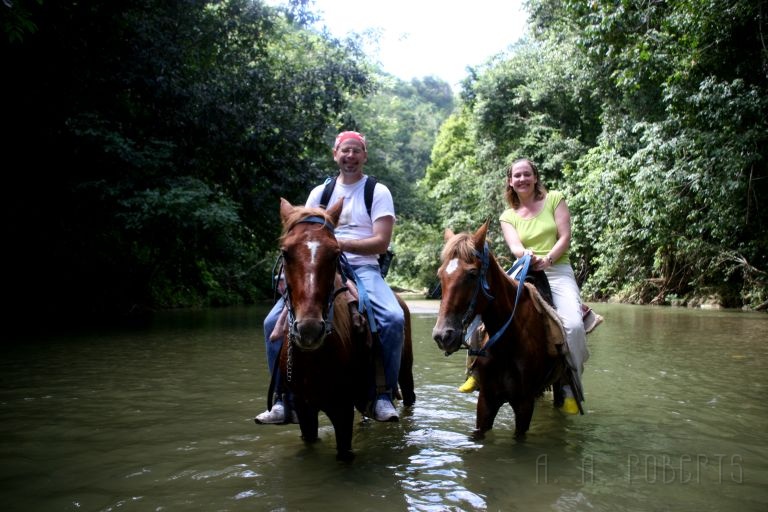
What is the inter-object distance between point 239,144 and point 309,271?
56.2ft

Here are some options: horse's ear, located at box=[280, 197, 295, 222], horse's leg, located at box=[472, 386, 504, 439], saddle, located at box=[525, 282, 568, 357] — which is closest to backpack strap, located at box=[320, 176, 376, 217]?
horse's ear, located at box=[280, 197, 295, 222]

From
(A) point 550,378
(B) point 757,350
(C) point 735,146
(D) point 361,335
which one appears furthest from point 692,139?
(D) point 361,335

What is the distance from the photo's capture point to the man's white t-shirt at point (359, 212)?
16.8 feet

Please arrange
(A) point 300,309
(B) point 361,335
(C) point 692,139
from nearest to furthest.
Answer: (A) point 300,309
(B) point 361,335
(C) point 692,139

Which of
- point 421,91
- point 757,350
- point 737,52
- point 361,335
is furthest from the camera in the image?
point 421,91

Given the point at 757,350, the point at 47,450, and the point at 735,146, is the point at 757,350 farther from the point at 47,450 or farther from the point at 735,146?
the point at 47,450

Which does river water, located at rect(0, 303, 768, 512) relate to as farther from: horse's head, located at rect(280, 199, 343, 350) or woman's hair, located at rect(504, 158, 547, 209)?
woman's hair, located at rect(504, 158, 547, 209)

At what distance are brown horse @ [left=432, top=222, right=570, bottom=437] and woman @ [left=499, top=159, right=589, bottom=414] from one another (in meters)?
0.38

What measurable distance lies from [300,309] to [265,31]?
22.0 m

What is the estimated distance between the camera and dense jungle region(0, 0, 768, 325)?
15.1 metres

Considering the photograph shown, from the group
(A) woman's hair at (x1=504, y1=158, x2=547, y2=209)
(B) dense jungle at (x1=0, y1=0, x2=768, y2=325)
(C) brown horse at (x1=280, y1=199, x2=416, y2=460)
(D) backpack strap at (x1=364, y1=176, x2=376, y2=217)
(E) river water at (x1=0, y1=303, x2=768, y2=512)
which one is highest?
(B) dense jungle at (x1=0, y1=0, x2=768, y2=325)

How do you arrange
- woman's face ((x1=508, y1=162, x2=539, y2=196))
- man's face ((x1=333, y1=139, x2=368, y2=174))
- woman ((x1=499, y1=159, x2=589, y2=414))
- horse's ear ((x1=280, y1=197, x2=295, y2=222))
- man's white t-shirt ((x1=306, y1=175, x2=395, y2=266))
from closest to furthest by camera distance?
horse's ear ((x1=280, y1=197, x2=295, y2=222)), man's white t-shirt ((x1=306, y1=175, x2=395, y2=266)), man's face ((x1=333, y1=139, x2=368, y2=174)), woman ((x1=499, y1=159, x2=589, y2=414)), woman's face ((x1=508, y1=162, x2=539, y2=196))

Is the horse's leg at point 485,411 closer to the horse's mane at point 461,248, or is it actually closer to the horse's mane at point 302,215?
the horse's mane at point 461,248

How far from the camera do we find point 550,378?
5750 mm
